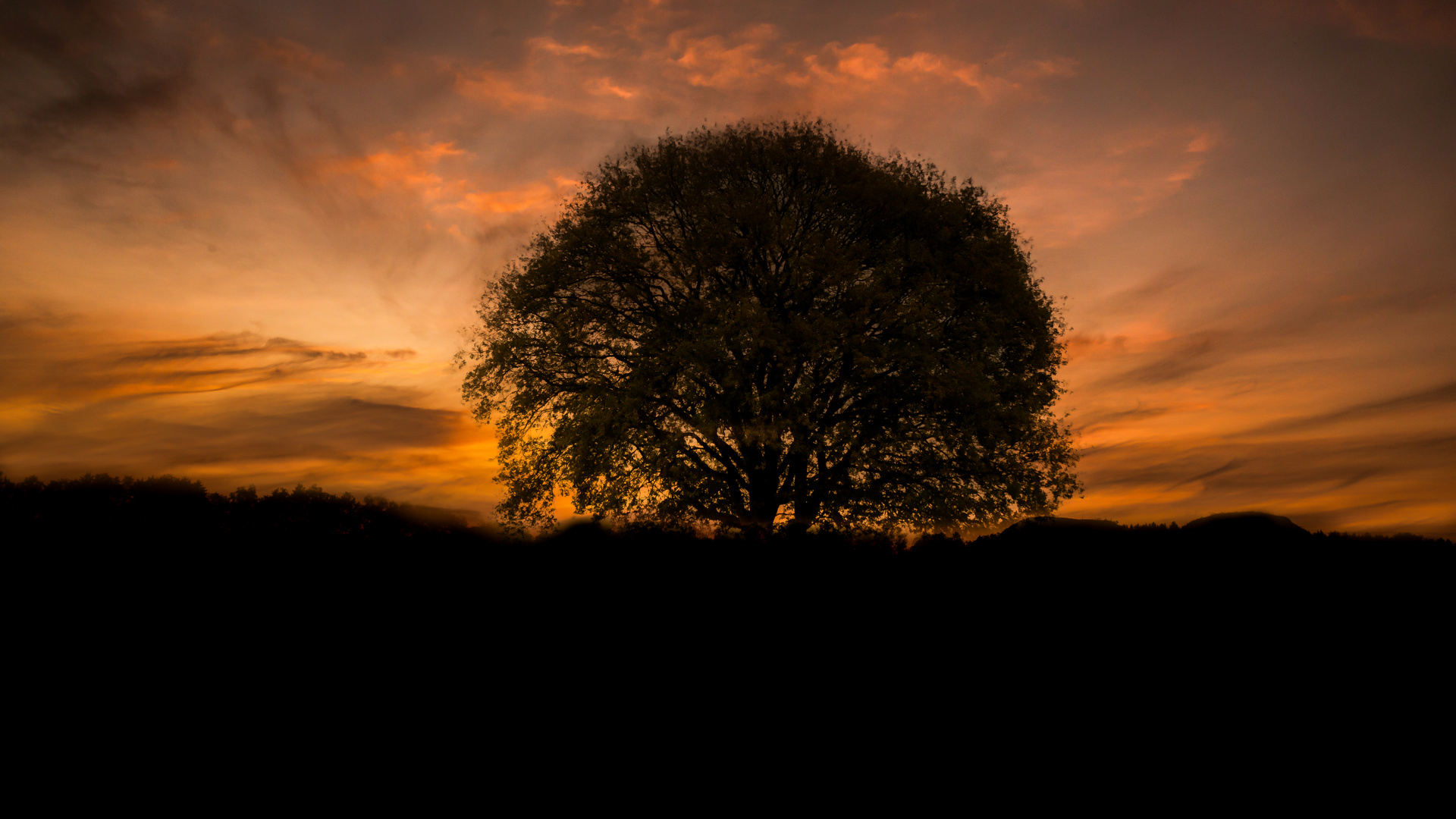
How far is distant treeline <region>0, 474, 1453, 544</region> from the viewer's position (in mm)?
10070

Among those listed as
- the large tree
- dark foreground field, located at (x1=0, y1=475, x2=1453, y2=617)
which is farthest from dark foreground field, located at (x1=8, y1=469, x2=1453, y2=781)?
the large tree

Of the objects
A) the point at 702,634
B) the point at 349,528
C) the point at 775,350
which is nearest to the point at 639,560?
the point at 702,634

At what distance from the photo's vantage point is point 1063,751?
802 centimetres

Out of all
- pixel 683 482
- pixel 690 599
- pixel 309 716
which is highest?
pixel 683 482

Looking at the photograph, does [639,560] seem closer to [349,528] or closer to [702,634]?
[702,634]

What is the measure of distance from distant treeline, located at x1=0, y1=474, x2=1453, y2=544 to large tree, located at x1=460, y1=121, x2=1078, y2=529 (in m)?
10.8

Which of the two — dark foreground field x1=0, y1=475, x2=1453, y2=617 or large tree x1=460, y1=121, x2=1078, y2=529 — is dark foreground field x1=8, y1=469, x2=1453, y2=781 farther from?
large tree x1=460, y1=121, x2=1078, y2=529

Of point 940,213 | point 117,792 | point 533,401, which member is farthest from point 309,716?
point 940,213

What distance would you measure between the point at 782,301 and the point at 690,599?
1614 centimetres

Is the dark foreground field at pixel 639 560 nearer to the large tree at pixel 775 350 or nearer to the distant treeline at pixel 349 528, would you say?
the distant treeline at pixel 349 528

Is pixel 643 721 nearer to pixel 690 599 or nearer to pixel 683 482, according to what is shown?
pixel 690 599

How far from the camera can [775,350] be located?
22.8 m

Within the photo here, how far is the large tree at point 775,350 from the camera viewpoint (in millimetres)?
23906

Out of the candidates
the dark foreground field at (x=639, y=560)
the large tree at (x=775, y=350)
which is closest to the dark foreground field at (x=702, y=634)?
the dark foreground field at (x=639, y=560)
